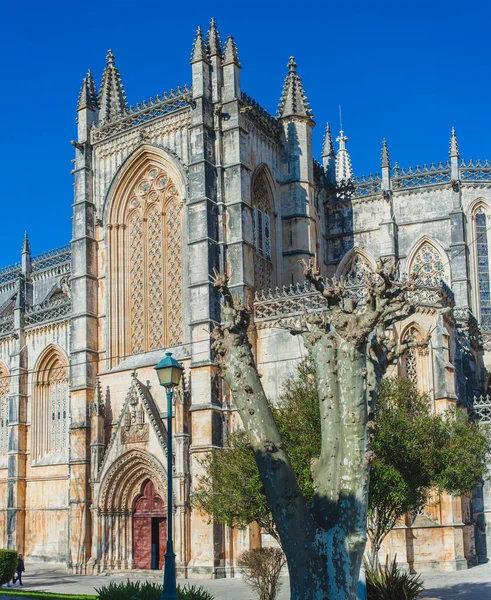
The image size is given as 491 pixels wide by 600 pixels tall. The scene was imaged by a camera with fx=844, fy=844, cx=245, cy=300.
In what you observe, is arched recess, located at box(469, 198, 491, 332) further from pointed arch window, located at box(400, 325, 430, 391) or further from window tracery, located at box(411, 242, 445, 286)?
pointed arch window, located at box(400, 325, 430, 391)

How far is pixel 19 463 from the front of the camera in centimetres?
3797

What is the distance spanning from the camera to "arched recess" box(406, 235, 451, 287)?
37.7 m

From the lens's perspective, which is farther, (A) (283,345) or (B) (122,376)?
(B) (122,376)

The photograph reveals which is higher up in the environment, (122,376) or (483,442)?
(122,376)

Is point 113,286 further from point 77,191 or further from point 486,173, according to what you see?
point 486,173

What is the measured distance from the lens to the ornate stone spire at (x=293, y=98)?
36844 millimetres

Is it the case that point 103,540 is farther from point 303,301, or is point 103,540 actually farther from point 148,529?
point 303,301

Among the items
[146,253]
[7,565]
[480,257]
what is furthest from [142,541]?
[480,257]

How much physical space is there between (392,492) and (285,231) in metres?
19.1

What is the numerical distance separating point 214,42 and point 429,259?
1352cm

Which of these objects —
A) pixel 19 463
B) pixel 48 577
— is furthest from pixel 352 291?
pixel 19 463

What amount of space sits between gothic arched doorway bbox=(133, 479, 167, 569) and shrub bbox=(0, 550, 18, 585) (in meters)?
6.56

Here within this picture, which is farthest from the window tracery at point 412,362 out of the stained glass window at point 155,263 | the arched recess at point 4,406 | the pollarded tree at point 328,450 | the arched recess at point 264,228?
the arched recess at point 4,406

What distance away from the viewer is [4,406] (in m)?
41.5
